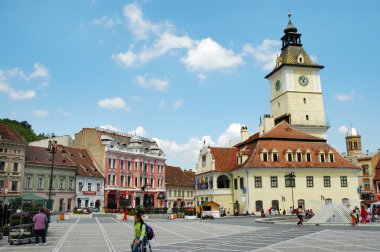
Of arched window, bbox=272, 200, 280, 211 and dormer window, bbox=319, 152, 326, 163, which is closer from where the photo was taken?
arched window, bbox=272, 200, 280, 211

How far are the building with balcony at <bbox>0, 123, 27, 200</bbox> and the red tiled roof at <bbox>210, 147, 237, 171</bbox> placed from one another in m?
28.5

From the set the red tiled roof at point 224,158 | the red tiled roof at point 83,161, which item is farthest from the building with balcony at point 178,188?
the red tiled roof at point 224,158

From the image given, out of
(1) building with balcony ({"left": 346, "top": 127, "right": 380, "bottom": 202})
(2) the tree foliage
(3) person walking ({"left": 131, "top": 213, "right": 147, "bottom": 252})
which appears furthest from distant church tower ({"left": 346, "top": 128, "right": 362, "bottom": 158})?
(3) person walking ({"left": 131, "top": 213, "right": 147, "bottom": 252})

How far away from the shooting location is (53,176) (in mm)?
66062

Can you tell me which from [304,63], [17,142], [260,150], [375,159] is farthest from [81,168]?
[375,159]

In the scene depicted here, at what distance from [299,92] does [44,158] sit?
45.7 m

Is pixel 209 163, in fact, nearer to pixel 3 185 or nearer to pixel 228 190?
pixel 228 190

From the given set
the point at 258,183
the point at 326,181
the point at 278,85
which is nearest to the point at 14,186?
the point at 258,183

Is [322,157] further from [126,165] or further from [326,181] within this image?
[126,165]

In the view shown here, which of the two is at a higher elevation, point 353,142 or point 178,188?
point 353,142

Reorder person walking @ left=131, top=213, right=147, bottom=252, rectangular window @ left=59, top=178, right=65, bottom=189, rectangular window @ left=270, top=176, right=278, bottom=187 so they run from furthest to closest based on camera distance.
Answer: rectangular window @ left=59, top=178, right=65, bottom=189
rectangular window @ left=270, top=176, right=278, bottom=187
person walking @ left=131, top=213, right=147, bottom=252

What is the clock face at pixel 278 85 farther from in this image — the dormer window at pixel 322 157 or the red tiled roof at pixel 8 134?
the red tiled roof at pixel 8 134

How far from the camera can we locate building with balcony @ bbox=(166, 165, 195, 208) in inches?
3629

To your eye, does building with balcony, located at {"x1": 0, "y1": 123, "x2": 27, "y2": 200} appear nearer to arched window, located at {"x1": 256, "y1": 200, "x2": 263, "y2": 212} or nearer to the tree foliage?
the tree foliage
